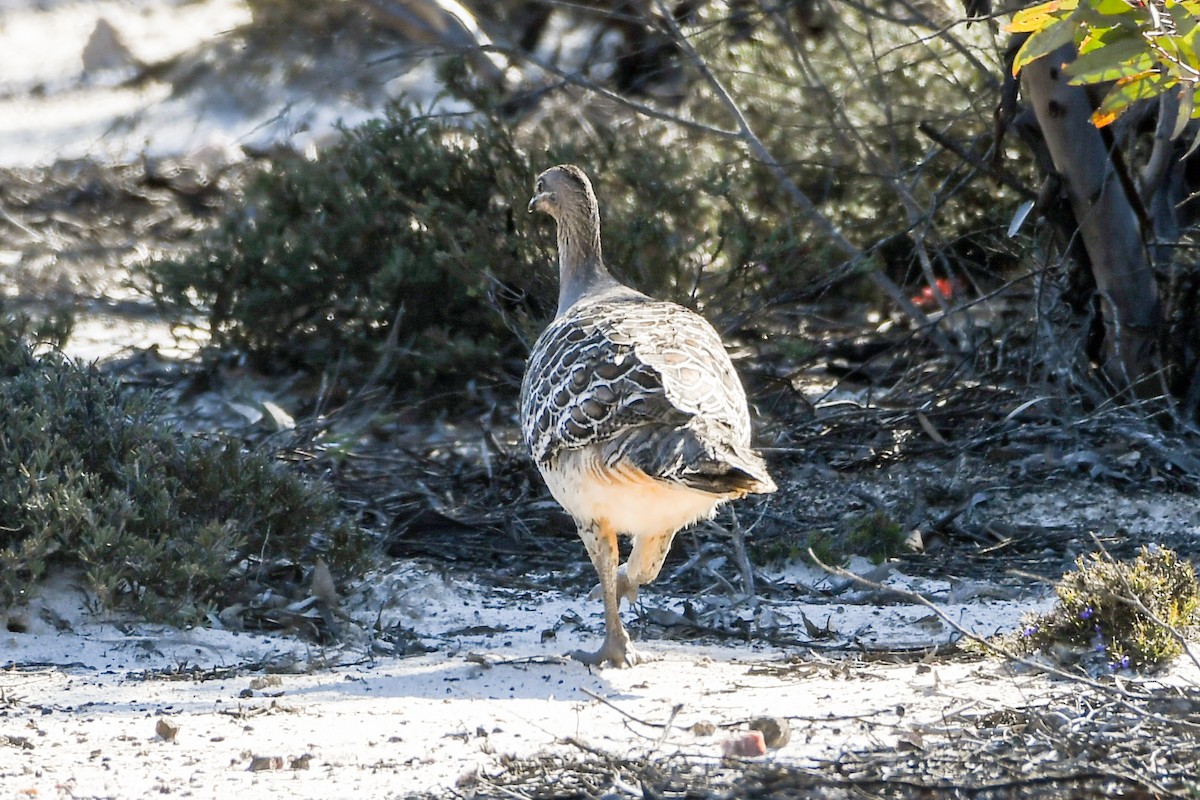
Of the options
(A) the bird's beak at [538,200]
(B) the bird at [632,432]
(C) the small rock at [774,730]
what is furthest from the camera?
(A) the bird's beak at [538,200]

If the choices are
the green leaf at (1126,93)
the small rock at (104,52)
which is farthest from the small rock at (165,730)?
the small rock at (104,52)

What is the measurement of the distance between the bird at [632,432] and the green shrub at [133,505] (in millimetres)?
1182

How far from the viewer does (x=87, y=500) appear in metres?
5.55

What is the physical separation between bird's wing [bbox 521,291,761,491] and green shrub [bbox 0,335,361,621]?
1.20 metres

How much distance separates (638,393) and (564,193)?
6.84 ft

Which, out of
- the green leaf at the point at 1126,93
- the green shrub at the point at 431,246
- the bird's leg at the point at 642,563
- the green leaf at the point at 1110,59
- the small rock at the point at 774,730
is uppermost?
the green leaf at the point at 1110,59

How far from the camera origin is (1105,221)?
286 inches

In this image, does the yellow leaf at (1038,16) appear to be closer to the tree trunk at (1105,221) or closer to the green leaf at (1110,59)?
the green leaf at (1110,59)

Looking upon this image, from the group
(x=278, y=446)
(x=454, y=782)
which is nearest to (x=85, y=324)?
(x=278, y=446)

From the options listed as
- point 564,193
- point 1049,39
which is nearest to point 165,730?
point 1049,39

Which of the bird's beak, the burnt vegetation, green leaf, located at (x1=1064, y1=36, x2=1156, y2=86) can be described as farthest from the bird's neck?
green leaf, located at (x1=1064, y1=36, x2=1156, y2=86)

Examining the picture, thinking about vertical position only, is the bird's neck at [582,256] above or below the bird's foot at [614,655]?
above

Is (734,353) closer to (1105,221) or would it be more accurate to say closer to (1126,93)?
(1105,221)

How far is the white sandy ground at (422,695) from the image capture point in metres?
3.87
